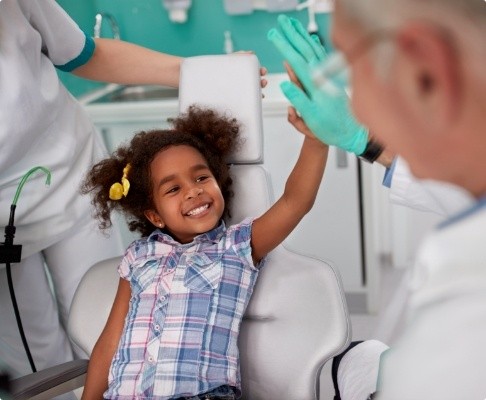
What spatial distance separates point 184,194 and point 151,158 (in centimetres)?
14

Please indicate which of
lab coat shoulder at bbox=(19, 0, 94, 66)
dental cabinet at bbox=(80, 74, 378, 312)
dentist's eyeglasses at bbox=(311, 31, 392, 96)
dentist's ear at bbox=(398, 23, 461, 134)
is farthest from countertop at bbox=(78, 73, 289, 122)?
dentist's ear at bbox=(398, 23, 461, 134)

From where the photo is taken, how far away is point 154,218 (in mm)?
1370

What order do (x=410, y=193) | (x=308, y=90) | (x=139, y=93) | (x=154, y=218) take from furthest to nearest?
(x=139, y=93) < (x=154, y=218) < (x=410, y=193) < (x=308, y=90)

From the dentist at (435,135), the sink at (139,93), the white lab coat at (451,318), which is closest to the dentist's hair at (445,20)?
the dentist at (435,135)

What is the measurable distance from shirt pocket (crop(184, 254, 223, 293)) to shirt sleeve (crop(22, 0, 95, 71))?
52 cm

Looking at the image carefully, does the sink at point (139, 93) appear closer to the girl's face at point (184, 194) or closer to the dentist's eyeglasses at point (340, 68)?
the girl's face at point (184, 194)

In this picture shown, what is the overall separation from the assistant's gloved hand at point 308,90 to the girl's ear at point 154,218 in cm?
55

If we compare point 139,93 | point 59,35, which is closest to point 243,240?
point 59,35

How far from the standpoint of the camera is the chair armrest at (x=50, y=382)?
1112mm

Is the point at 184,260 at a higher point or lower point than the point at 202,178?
lower

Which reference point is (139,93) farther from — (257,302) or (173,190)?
(257,302)

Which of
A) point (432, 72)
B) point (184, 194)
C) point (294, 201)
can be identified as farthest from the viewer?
point (184, 194)

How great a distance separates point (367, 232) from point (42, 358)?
108cm

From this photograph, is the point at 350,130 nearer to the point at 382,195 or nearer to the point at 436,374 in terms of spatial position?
the point at 436,374
